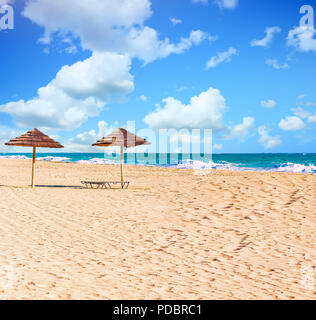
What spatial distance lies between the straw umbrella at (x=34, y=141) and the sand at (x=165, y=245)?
3818mm

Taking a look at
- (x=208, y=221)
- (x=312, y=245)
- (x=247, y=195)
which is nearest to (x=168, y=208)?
(x=208, y=221)

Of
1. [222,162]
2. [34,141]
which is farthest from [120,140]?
[222,162]

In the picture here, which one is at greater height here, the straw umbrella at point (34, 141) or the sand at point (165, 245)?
the straw umbrella at point (34, 141)

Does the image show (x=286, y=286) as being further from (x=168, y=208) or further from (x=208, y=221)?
(x=168, y=208)

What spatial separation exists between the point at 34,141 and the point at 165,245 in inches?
393

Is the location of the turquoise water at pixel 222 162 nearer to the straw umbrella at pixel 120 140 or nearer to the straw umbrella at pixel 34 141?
the straw umbrella at pixel 120 140

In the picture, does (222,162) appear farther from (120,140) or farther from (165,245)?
(165,245)

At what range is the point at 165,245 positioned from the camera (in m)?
5.56

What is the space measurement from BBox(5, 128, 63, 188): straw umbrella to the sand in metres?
3.82

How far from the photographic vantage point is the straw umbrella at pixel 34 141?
519 inches

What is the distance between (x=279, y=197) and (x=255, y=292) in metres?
5.98

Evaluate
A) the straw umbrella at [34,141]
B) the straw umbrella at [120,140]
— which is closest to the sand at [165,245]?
the straw umbrella at [34,141]

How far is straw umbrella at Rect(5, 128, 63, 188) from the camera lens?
13188 mm
